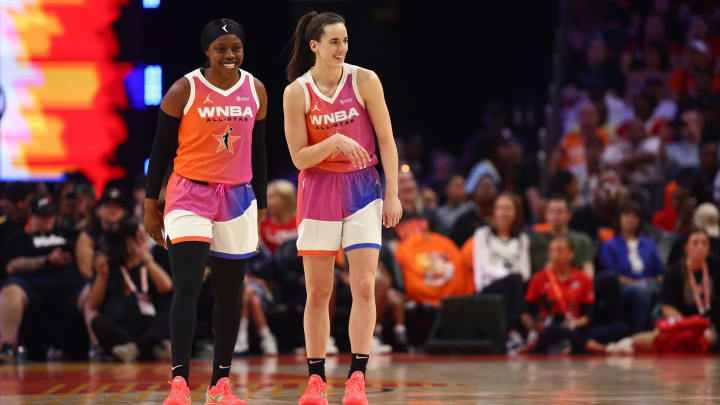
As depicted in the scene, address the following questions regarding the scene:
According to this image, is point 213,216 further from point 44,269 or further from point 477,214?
point 477,214

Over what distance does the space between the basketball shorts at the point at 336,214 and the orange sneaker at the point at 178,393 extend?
2.82ft

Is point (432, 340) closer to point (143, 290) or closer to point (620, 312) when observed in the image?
point (620, 312)

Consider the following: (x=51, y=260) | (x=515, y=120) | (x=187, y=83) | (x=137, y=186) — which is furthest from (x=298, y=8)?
(x=187, y=83)

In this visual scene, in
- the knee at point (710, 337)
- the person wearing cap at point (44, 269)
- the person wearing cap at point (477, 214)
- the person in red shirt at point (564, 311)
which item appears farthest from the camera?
the person wearing cap at point (477, 214)

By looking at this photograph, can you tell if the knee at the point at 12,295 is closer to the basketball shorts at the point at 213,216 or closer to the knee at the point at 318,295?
the basketball shorts at the point at 213,216

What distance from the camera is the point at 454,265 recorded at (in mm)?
10508

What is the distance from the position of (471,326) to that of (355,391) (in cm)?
504

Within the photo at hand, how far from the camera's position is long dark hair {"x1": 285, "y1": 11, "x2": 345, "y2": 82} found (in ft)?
16.5

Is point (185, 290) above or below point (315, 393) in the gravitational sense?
above

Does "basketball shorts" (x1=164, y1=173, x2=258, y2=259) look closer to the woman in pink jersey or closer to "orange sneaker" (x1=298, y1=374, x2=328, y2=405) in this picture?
the woman in pink jersey

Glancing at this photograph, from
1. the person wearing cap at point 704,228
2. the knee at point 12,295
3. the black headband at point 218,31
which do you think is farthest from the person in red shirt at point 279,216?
the black headband at point 218,31

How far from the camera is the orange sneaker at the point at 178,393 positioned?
4574 mm

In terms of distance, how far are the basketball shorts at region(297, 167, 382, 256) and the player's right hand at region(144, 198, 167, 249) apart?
0.66 meters

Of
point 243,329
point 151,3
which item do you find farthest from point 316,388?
point 151,3
